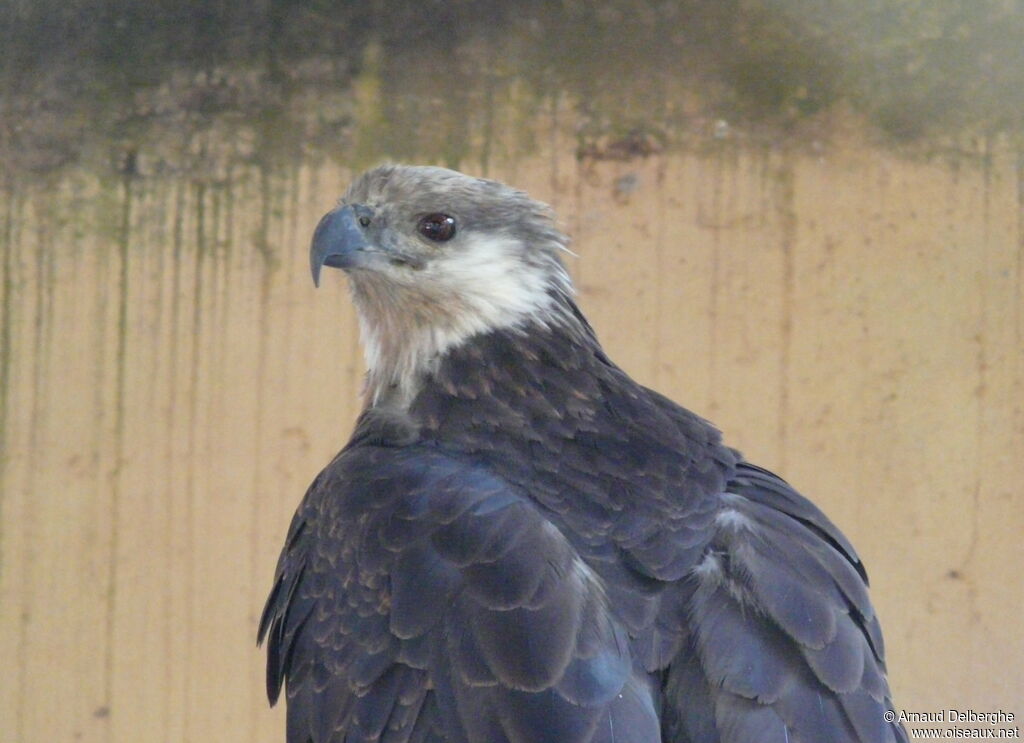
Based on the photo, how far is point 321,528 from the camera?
124 inches

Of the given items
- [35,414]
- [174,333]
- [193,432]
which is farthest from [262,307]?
[35,414]

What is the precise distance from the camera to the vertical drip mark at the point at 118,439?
5.58 metres

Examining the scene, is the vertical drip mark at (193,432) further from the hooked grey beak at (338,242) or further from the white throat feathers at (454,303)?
the hooked grey beak at (338,242)

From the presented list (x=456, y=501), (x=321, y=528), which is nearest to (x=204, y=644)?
(x=321, y=528)

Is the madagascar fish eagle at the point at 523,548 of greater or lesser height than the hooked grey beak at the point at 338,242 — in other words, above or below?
below

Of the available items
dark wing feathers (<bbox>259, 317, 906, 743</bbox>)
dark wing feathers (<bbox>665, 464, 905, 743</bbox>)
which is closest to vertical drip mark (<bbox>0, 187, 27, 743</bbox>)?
dark wing feathers (<bbox>259, 317, 906, 743</bbox>)

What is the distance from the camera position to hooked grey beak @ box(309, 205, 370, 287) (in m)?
3.37

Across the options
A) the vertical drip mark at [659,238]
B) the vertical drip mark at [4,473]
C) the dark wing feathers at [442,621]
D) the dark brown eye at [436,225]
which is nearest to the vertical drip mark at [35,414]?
the vertical drip mark at [4,473]

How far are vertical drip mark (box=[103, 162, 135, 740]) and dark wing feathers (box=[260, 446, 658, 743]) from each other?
2.60m

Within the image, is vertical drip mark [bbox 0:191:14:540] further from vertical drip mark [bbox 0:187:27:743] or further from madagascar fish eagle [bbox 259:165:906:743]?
madagascar fish eagle [bbox 259:165:906:743]

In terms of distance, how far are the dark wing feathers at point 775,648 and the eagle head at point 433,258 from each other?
2.79ft

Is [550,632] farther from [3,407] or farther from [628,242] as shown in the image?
[3,407]

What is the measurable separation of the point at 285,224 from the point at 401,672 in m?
3.24

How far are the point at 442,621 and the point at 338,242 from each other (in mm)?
1097
